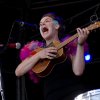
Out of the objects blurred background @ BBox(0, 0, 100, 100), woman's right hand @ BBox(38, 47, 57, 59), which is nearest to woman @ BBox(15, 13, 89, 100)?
woman's right hand @ BBox(38, 47, 57, 59)

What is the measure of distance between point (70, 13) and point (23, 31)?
653mm

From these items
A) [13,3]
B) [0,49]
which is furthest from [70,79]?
[13,3]

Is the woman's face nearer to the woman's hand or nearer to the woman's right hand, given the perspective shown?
the woman's right hand

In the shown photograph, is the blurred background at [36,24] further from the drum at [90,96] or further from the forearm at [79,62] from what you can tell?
the drum at [90,96]

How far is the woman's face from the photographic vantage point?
107 inches

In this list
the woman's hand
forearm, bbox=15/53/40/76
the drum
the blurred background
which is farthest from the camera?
the blurred background

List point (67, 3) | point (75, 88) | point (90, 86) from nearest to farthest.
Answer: point (75, 88) < point (90, 86) < point (67, 3)

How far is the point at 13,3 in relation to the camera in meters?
3.92

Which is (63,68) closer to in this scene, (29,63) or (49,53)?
(49,53)

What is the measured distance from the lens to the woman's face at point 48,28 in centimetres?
271

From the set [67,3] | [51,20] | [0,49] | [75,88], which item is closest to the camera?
[75,88]

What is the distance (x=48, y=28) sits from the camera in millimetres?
2748

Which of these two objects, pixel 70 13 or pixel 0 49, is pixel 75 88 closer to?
pixel 0 49

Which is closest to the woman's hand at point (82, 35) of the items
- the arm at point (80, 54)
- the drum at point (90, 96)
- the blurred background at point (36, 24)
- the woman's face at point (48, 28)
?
the arm at point (80, 54)
